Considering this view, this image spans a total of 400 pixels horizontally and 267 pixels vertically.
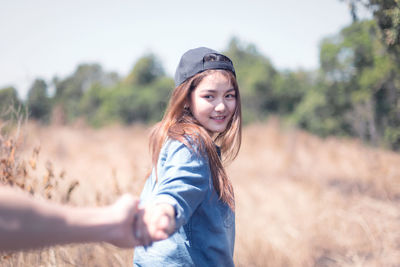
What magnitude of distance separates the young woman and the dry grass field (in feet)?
2.98

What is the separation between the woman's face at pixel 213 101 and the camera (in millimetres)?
1514

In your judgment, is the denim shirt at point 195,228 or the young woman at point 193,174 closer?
the young woman at point 193,174

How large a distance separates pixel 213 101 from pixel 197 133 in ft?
0.78

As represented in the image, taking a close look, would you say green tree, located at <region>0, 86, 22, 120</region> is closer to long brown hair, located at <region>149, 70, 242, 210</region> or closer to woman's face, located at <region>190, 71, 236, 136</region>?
long brown hair, located at <region>149, 70, 242, 210</region>

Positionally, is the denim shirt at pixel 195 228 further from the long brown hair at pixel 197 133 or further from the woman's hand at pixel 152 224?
the woman's hand at pixel 152 224

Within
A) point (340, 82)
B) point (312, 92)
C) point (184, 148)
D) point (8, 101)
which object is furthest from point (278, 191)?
point (312, 92)

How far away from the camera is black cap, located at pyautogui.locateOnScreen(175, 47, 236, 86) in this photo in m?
1.51

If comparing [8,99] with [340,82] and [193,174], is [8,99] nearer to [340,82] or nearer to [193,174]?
[193,174]

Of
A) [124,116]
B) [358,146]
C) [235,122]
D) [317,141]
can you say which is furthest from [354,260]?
[124,116]

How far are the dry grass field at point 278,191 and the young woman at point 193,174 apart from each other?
2.98 feet

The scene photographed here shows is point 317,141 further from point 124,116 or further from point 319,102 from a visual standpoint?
point 124,116

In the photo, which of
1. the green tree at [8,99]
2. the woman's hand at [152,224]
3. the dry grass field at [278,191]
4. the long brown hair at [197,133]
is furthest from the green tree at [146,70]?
the woman's hand at [152,224]

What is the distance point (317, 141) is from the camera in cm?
930

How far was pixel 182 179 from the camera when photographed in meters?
1.12
